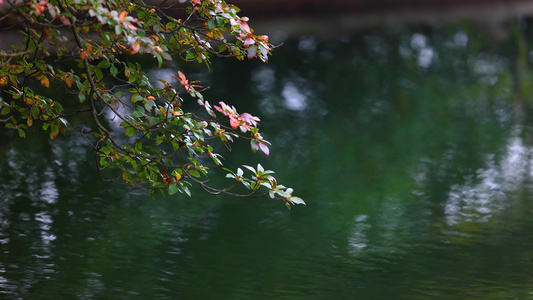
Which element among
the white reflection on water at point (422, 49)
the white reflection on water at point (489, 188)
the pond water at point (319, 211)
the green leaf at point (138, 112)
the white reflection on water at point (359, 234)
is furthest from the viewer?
the white reflection on water at point (422, 49)

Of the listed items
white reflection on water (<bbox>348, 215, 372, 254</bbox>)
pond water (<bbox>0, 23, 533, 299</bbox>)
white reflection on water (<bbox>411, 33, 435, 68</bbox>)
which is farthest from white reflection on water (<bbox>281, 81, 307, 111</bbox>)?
white reflection on water (<bbox>348, 215, 372, 254</bbox>)

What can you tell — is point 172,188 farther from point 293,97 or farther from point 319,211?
point 293,97

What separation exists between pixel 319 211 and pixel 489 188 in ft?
3.19

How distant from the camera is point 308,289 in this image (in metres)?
2.23

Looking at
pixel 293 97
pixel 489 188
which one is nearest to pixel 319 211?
pixel 489 188

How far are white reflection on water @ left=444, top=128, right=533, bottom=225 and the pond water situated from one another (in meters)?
0.01

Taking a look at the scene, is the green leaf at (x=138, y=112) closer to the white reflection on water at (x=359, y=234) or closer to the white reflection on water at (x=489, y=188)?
the white reflection on water at (x=359, y=234)

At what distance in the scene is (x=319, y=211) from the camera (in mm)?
3004

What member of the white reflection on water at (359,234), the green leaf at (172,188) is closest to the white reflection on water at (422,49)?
the white reflection on water at (359,234)

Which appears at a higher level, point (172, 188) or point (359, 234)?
point (359, 234)

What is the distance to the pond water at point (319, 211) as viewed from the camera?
2277 mm

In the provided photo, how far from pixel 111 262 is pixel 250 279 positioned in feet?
1.82

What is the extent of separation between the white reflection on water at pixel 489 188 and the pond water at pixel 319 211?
11mm

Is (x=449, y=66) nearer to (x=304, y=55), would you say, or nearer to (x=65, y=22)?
(x=304, y=55)
